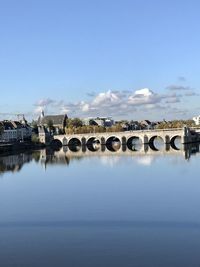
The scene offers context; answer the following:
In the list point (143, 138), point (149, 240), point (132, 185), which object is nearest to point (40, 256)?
point (149, 240)

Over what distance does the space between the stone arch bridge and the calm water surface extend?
37128 mm

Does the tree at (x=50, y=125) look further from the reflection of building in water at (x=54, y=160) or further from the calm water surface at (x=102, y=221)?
the calm water surface at (x=102, y=221)

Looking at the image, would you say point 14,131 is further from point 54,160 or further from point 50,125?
point 54,160

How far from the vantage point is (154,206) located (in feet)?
64.2

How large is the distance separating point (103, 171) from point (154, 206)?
15979 mm

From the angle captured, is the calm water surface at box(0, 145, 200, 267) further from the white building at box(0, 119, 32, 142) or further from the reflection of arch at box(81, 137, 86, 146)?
the white building at box(0, 119, 32, 142)

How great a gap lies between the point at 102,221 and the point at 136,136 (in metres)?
56.0

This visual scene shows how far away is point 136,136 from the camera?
7288cm

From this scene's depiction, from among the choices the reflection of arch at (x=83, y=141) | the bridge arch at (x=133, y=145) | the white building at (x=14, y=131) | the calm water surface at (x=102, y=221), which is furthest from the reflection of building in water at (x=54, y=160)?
the white building at (x=14, y=131)

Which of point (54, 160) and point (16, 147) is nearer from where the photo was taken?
point (54, 160)

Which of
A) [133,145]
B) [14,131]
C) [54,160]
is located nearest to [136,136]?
[133,145]

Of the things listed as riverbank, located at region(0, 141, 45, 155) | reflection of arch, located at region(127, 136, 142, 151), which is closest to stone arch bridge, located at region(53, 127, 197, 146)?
reflection of arch, located at region(127, 136, 142, 151)

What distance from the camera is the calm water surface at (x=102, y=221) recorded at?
42.7 feet

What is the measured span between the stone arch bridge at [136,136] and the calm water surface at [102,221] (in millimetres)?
37128
